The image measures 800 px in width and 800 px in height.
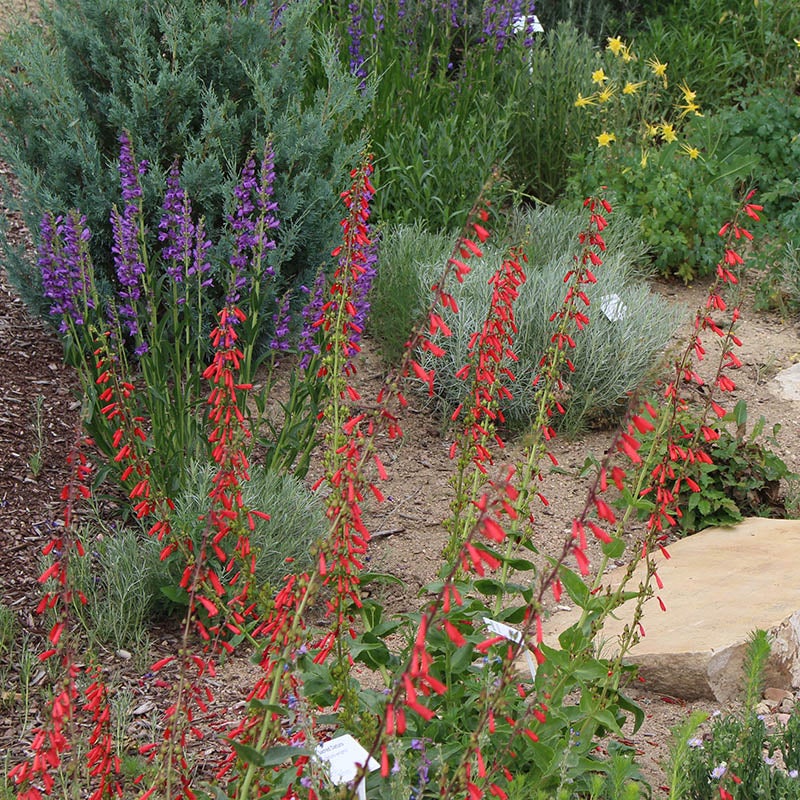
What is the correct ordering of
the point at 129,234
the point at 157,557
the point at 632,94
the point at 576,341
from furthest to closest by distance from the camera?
the point at 632,94 < the point at 576,341 < the point at 129,234 < the point at 157,557

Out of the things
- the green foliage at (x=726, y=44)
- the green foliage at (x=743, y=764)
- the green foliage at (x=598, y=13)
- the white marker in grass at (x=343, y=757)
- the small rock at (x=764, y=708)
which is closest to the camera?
the white marker in grass at (x=343, y=757)

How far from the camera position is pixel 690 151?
20.1 feet

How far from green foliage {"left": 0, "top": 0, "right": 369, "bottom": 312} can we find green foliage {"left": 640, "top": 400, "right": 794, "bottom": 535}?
5.95 feet

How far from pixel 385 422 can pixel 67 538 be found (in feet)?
1.78

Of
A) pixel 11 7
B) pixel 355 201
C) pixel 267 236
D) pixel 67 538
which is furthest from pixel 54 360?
pixel 11 7

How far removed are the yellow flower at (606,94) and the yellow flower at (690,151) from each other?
515 millimetres

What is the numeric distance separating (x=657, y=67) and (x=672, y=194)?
1.16 meters

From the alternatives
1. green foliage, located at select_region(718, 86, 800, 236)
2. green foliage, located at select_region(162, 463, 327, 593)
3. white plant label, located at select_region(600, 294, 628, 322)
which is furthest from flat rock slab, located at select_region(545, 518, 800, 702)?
green foliage, located at select_region(718, 86, 800, 236)

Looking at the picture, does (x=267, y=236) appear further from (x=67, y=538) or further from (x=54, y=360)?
(x=67, y=538)

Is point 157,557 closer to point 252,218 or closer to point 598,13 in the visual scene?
point 252,218

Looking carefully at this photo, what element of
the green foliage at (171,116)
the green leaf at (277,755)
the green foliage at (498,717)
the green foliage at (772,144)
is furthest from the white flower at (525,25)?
the green leaf at (277,755)

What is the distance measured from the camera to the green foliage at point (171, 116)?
4.51 m

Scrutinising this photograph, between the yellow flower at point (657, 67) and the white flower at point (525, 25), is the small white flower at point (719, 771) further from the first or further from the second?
the white flower at point (525, 25)

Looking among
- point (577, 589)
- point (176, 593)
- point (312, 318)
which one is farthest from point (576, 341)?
point (577, 589)
